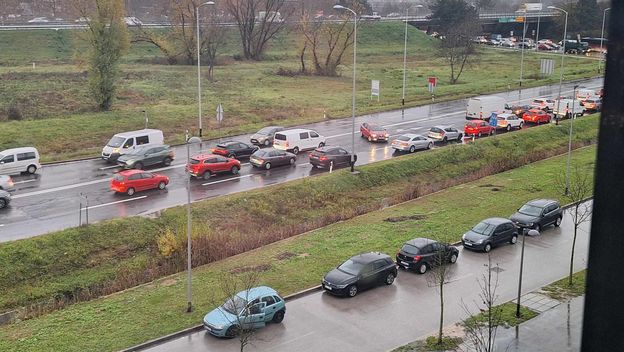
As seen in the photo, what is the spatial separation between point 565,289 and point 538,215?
25.7 feet

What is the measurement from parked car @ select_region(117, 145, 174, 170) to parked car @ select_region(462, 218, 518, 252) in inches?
742

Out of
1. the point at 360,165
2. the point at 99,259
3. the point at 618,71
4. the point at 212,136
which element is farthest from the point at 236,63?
the point at 618,71

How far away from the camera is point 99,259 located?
27.3m

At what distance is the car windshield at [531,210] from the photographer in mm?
31106

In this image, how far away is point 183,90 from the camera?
6381 centimetres

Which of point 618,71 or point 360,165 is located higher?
point 618,71

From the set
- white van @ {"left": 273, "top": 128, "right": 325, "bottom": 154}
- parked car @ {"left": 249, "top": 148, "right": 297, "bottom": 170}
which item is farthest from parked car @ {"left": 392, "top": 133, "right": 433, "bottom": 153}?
parked car @ {"left": 249, "top": 148, "right": 297, "bottom": 170}

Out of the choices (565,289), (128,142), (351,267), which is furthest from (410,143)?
(565,289)

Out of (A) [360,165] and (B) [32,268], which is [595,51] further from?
(B) [32,268]

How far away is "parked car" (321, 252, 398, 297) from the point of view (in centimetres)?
2333

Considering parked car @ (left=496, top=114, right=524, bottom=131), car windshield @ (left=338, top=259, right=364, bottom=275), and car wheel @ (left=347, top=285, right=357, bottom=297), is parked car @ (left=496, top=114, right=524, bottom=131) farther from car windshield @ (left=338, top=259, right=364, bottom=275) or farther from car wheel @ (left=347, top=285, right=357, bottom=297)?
car wheel @ (left=347, top=285, right=357, bottom=297)

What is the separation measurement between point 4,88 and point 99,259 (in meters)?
36.1

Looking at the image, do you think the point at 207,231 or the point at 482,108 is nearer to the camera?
the point at 207,231

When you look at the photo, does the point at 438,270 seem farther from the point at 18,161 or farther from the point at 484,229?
the point at 18,161
